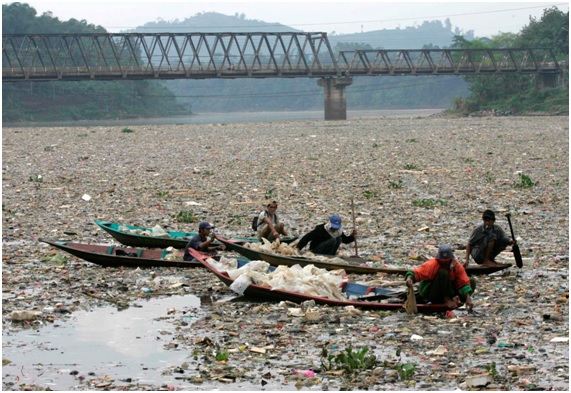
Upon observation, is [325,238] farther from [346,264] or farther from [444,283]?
[444,283]

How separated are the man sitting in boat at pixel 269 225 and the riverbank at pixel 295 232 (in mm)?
1448

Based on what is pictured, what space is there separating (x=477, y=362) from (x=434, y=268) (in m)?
1.74

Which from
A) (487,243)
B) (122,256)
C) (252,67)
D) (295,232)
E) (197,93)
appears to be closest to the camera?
(487,243)

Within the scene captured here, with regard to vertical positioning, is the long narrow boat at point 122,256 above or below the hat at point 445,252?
below

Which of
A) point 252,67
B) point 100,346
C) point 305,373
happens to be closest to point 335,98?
point 252,67

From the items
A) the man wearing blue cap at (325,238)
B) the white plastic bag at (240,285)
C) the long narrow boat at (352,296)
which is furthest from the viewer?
the man wearing blue cap at (325,238)

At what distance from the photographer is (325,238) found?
46.9 ft

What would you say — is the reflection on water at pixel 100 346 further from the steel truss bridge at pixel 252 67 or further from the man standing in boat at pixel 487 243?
the steel truss bridge at pixel 252 67

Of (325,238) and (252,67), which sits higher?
(252,67)

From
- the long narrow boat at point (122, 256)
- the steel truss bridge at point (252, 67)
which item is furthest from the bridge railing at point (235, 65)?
the long narrow boat at point (122, 256)

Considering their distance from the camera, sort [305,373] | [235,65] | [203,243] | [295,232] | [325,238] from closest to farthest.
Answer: [305,373] < [203,243] < [325,238] < [295,232] < [235,65]

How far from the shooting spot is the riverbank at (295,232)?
921 cm

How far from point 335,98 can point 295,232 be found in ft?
221

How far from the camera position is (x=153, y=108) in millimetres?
115375
